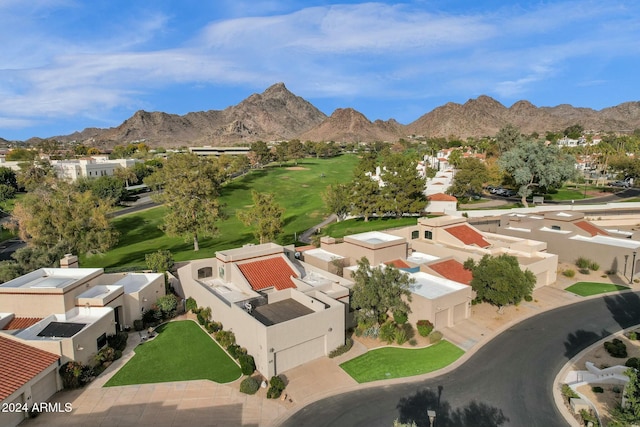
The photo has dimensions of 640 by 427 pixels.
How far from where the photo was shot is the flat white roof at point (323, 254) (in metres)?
42.0

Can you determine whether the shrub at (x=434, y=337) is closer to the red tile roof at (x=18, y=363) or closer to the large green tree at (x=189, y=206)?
the red tile roof at (x=18, y=363)

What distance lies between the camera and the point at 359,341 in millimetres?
29047

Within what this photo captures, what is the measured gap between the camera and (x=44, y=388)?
22.3m

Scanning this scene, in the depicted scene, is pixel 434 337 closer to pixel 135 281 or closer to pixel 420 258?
pixel 420 258

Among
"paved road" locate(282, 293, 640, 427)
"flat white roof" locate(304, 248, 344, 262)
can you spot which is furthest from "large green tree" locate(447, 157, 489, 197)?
"paved road" locate(282, 293, 640, 427)

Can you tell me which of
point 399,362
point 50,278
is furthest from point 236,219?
point 399,362

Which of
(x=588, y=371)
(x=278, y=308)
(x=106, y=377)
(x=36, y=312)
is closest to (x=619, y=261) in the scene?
(x=588, y=371)

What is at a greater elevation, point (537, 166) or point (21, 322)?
point (537, 166)

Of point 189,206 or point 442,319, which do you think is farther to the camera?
point 189,206

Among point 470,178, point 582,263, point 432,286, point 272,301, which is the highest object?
point 470,178

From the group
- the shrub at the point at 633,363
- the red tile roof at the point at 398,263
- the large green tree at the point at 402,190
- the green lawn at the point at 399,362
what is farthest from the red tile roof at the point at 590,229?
the green lawn at the point at 399,362

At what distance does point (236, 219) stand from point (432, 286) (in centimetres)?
4916

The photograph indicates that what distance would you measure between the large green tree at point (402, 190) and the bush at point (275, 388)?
149ft

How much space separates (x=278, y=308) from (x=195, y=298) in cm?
1054
